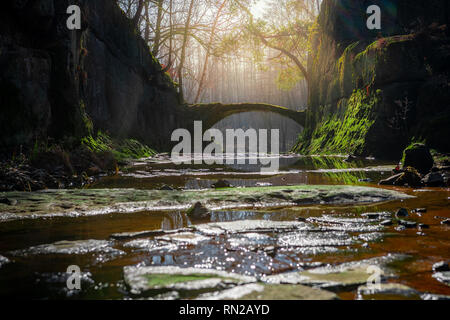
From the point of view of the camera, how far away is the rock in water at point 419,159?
639cm

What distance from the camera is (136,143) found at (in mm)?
14891

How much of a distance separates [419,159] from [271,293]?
638 centimetres

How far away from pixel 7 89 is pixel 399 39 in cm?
1179

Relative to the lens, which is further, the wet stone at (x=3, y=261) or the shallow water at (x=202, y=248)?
the wet stone at (x=3, y=261)

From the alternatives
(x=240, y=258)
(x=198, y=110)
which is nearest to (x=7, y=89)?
(x=240, y=258)

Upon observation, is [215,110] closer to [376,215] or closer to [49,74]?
[49,74]

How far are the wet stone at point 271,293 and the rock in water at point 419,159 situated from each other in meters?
6.10

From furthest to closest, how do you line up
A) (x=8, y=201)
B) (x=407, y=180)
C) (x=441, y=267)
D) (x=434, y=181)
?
(x=407, y=180)
(x=434, y=181)
(x=8, y=201)
(x=441, y=267)

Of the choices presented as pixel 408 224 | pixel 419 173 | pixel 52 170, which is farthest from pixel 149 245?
pixel 419 173

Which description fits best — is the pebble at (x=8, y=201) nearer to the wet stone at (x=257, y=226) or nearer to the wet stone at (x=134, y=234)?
the wet stone at (x=134, y=234)

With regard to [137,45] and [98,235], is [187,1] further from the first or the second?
[98,235]

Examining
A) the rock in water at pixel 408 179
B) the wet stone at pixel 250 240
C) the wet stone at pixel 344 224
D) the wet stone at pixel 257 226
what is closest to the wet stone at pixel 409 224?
the wet stone at pixel 344 224

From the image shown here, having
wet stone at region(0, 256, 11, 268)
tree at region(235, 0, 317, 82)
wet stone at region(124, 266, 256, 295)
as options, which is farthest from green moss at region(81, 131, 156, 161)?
tree at region(235, 0, 317, 82)

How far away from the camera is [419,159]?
255 inches
